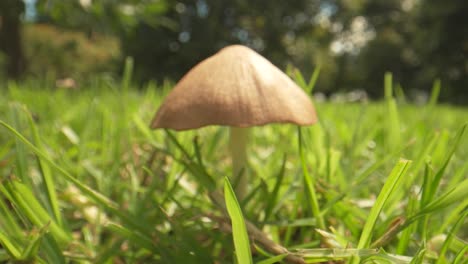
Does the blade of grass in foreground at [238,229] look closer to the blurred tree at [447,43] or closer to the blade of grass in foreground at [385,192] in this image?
the blade of grass in foreground at [385,192]

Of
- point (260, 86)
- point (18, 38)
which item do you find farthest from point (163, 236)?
point (18, 38)

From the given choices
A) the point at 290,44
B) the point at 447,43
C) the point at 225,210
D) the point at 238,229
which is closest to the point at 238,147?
the point at 225,210

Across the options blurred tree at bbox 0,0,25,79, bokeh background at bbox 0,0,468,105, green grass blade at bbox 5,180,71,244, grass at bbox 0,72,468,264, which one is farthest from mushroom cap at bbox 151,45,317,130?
bokeh background at bbox 0,0,468,105

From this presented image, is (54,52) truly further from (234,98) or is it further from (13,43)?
(234,98)

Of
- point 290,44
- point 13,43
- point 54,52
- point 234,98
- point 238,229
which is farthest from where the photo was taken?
point 290,44

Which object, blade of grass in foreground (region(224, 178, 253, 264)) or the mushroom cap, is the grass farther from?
the mushroom cap

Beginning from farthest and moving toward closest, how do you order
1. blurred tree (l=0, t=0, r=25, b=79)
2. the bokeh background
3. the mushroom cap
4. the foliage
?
the bokeh background
the foliage
blurred tree (l=0, t=0, r=25, b=79)
the mushroom cap

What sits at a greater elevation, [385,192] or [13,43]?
[385,192]
